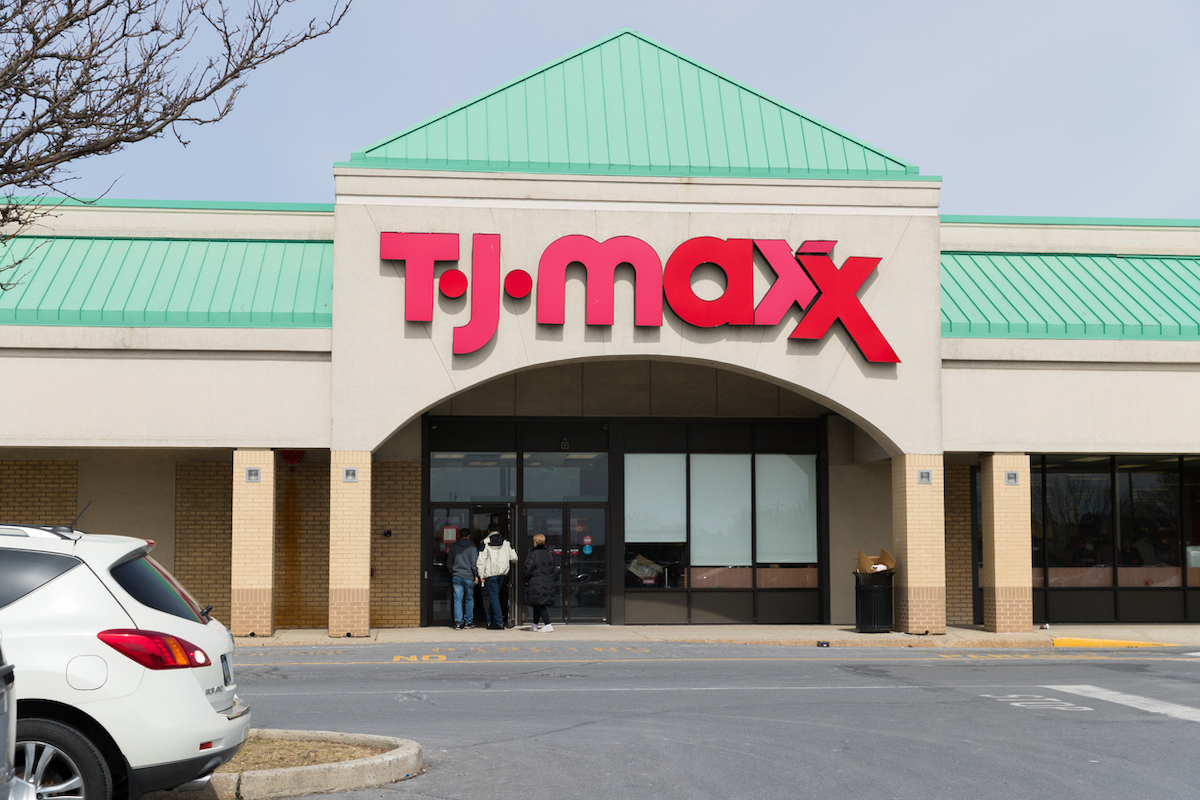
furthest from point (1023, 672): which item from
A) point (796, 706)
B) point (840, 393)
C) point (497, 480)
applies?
point (497, 480)

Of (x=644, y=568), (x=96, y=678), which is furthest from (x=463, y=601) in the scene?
(x=96, y=678)

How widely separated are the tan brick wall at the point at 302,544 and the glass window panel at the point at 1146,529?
15686 mm

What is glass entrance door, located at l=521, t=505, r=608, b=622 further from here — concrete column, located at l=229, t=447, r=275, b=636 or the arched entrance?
concrete column, located at l=229, t=447, r=275, b=636

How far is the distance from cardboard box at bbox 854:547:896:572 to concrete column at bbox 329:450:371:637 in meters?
8.81

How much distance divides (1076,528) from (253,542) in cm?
1573

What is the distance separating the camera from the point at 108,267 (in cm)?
2091

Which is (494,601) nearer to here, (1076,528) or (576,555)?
(576,555)

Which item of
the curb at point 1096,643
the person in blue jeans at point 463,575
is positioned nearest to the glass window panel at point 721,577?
the person in blue jeans at point 463,575

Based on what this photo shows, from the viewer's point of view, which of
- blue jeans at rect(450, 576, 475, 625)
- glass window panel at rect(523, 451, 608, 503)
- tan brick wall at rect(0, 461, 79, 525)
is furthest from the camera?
glass window panel at rect(523, 451, 608, 503)

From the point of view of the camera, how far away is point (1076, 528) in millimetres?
22641

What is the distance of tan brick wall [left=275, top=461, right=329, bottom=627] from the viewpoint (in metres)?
21.5

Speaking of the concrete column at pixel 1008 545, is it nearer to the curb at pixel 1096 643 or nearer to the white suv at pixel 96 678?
the curb at pixel 1096 643

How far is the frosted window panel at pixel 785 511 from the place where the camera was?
22.6 metres

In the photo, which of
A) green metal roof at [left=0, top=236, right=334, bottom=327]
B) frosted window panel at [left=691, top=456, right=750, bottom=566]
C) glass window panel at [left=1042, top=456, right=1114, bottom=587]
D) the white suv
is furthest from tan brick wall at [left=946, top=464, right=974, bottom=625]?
the white suv
